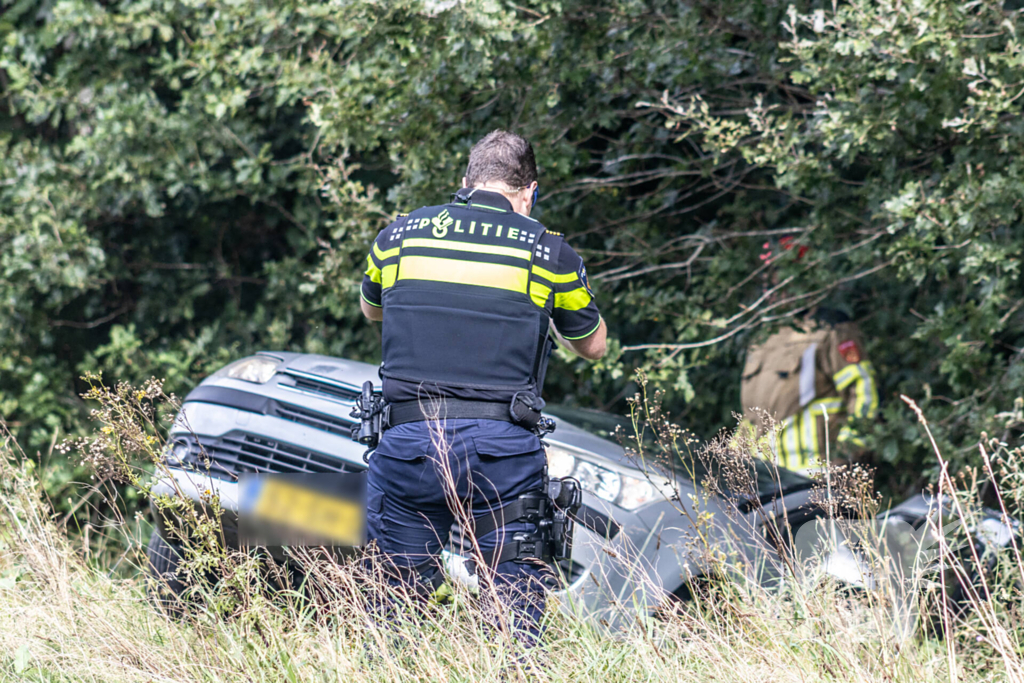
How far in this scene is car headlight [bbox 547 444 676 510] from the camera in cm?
292

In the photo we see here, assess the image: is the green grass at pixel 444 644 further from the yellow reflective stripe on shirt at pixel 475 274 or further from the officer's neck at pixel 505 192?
the officer's neck at pixel 505 192

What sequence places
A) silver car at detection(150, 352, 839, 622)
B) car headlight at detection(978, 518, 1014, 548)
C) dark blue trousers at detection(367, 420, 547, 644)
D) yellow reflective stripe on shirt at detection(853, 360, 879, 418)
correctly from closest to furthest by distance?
dark blue trousers at detection(367, 420, 547, 644), silver car at detection(150, 352, 839, 622), car headlight at detection(978, 518, 1014, 548), yellow reflective stripe on shirt at detection(853, 360, 879, 418)

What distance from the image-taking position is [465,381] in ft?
8.57

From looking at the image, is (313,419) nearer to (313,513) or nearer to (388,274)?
(313,513)

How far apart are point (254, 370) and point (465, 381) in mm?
1244

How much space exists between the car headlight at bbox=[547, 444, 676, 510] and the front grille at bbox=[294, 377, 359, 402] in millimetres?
790

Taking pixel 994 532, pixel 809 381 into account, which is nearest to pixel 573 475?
pixel 994 532

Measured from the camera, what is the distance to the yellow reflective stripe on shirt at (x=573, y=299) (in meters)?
2.70

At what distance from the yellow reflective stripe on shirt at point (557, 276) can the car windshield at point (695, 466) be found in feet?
2.05

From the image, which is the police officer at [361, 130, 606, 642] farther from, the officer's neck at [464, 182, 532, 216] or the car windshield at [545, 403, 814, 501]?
the car windshield at [545, 403, 814, 501]

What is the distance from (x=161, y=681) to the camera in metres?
2.28

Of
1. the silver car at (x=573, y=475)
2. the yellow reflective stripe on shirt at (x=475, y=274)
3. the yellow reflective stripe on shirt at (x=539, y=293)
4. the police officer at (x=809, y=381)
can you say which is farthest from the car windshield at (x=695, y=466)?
the police officer at (x=809, y=381)

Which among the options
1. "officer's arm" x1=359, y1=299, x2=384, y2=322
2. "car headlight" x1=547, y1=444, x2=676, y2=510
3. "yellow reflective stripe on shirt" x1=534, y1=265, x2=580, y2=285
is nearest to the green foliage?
"car headlight" x1=547, y1=444, x2=676, y2=510

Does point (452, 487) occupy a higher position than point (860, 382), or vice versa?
point (860, 382)
